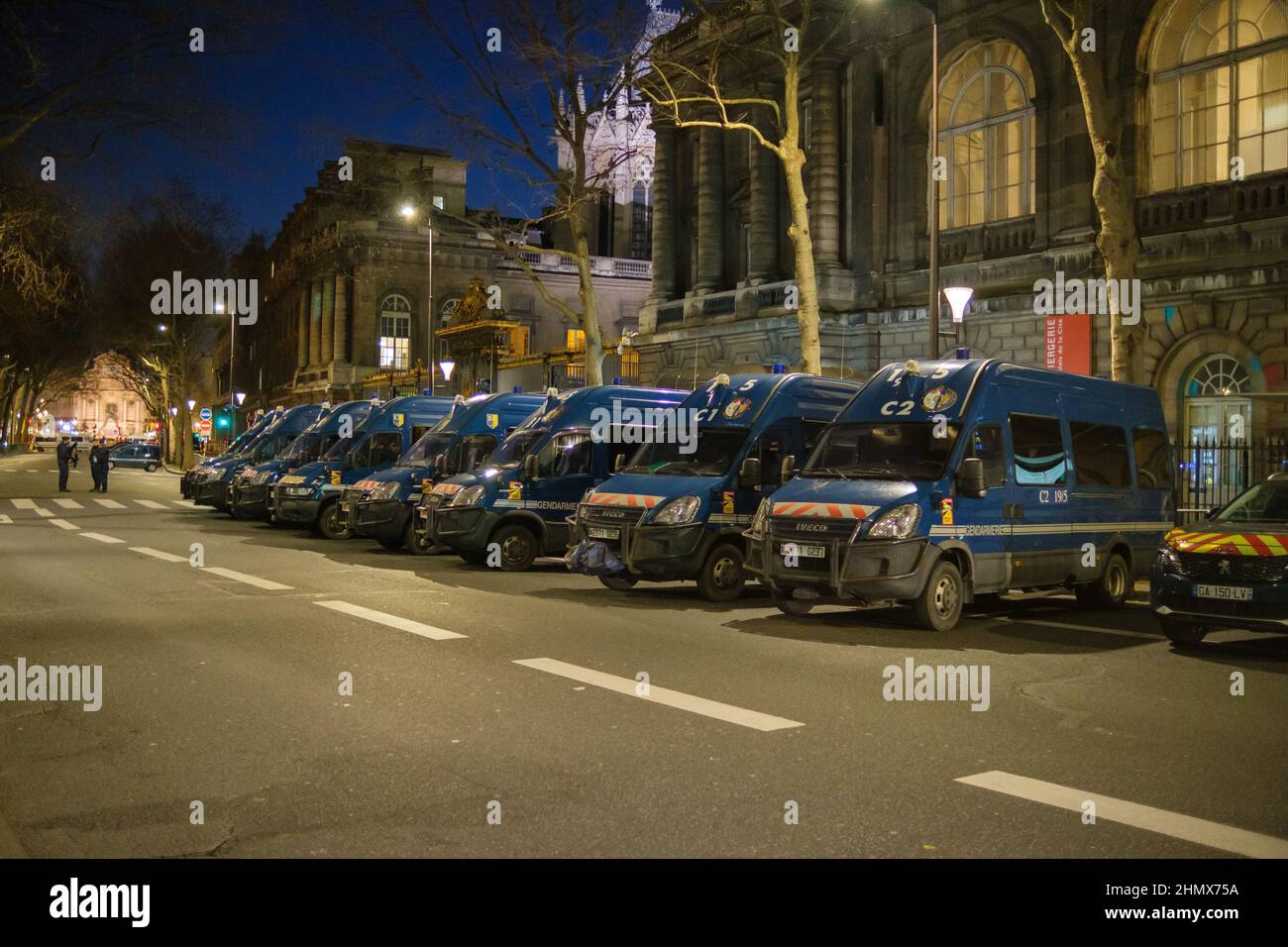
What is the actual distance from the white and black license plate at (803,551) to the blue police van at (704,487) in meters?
2.26

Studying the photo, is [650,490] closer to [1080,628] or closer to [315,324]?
[1080,628]

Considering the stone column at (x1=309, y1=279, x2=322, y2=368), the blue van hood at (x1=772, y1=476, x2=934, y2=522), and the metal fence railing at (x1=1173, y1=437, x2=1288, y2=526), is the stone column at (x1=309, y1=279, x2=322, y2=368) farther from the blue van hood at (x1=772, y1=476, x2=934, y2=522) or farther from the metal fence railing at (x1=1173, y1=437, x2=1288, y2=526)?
the blue van hood at (x1=772, y1=476, x2=934, y2=522)

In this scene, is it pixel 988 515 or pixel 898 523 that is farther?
pixel 988 515

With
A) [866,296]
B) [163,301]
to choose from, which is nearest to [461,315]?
[866,296]

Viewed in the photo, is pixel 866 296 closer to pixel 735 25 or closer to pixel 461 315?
pixel 735 25

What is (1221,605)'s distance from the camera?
1120 centimetres

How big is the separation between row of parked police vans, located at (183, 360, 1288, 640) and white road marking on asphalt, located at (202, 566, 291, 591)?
3132mm

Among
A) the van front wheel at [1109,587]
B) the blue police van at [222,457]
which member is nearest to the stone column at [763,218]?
the blue police van at [222,457]

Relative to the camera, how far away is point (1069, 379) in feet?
50.2

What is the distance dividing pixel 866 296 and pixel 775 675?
84.5 ft

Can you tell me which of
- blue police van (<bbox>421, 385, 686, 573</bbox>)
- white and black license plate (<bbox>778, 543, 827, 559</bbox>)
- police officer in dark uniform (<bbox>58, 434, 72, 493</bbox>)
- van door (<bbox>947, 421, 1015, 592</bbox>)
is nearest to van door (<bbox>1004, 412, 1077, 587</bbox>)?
van door (<bbox>947, 421, 1015, 592</bbox>)

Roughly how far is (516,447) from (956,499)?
866 cm

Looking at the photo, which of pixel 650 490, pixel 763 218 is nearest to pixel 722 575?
pixel 650 490

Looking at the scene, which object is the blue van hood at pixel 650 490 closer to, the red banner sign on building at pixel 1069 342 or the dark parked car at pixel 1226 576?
the dark parked car at pixel 1226 576
